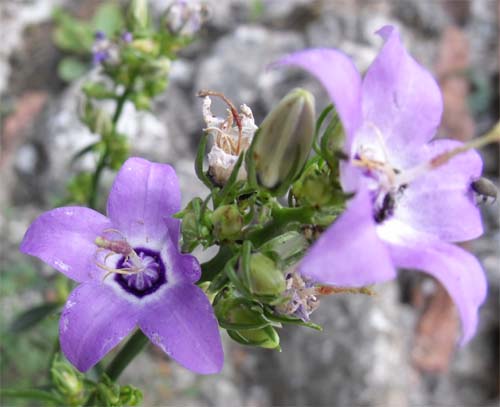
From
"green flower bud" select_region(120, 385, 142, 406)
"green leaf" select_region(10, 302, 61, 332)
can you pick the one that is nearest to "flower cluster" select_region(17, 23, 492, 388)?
"green flower bud" select_region(120, 385, 142, 406)

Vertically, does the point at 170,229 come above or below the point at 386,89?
below

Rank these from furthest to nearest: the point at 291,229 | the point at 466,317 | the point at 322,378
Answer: the point at 322,378 < the point at 291,229 < the point at 466,317

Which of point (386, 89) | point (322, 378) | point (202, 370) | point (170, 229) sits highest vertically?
point (386, 89)

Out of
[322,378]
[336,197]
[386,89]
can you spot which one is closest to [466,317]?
[336,197]

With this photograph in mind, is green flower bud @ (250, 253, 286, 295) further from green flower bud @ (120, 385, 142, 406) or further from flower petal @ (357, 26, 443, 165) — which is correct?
green flower bud @ (120, 385, 142, 406)

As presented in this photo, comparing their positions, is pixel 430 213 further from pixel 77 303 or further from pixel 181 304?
pixel 77 303

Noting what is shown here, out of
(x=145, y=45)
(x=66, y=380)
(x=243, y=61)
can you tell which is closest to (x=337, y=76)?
(x=66, y=380)

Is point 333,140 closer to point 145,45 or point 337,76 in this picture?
point 337,76
